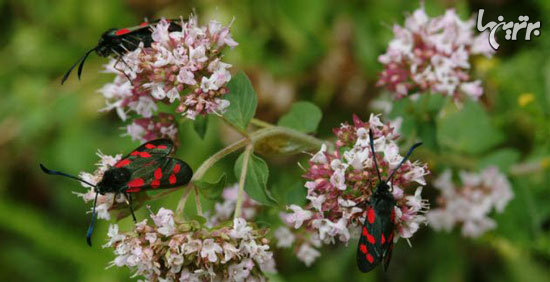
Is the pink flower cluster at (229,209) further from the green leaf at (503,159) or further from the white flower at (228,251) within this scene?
the green leaf at (503,159)

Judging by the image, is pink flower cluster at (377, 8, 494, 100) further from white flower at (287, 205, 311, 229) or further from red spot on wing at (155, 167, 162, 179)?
red spot on wing at (155, 167, 162, 179)

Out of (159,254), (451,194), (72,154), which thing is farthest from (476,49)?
(72,154)

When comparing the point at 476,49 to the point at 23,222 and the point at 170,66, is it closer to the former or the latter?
the point at 170,66

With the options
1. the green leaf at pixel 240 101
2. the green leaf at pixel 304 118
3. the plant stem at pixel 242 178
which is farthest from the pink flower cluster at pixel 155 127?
the green leaf at pixel 304 118

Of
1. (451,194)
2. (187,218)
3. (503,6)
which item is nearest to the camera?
(187,218)

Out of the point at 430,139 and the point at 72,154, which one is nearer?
the point at 430,139

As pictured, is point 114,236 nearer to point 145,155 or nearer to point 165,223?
point 165,223

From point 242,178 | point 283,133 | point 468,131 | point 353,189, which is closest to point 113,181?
point 242,178
